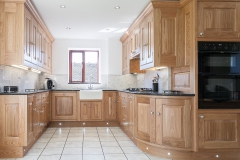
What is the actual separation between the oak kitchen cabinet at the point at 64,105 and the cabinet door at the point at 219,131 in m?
3.64

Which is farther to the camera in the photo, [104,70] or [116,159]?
[104,70]

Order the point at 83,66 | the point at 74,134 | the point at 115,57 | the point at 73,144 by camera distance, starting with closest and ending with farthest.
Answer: the point at 73,144
the point at 74,134
the point at 115,57
the point at 83,66

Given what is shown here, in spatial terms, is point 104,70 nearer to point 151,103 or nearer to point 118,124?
point 118,124

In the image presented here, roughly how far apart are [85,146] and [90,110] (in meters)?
2.12

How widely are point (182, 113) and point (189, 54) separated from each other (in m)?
0.91

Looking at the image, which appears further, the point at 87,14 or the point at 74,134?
the point at 74,134

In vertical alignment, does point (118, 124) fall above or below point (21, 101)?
below

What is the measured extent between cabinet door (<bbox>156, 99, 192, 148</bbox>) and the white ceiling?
5.63 feet

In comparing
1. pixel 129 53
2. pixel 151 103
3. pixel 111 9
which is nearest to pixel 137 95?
pixel 151 103

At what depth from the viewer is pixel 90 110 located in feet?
20.4

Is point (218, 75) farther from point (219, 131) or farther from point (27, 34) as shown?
point (27, 34)

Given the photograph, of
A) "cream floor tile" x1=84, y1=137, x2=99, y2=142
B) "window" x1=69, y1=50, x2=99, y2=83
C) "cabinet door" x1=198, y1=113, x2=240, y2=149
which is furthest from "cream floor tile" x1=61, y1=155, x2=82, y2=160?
"window" x1=69, y1=50, x2=99, y2=83

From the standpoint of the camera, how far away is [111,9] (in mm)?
4281

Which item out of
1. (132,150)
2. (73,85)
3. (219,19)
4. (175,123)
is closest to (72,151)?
(132,150)
